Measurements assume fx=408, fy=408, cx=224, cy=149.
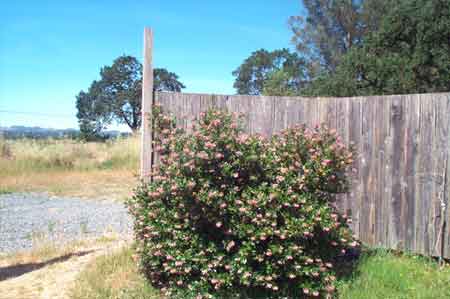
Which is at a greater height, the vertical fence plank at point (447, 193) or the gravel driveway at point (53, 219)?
the vertical fence plank at point (447, 193)

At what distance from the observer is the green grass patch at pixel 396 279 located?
3.29m

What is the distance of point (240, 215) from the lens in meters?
3.08

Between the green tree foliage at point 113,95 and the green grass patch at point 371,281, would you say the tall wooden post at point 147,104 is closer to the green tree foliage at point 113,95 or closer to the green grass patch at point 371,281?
the green grass patch at point 371,281

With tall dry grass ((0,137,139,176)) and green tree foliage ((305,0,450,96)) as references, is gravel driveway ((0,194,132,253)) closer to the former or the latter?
tall dry grass ((0,137,139,176))

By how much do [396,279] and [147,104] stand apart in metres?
2.73

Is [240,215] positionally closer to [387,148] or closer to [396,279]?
[396,279]

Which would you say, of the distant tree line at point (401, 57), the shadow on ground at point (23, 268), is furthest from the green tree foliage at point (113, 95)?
the shadow on ground at point (23, 268)

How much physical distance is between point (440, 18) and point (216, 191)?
35.5ft

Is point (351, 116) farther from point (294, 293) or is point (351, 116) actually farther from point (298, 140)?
point (294, 293)

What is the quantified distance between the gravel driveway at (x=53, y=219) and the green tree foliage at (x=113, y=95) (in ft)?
87.0

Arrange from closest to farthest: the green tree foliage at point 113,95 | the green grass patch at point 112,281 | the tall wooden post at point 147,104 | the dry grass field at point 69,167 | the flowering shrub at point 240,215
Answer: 1. the flowering shrub at point 240,215
2. the green grass patch at point 112,281
3. the tall wooden post at point 147,104
4. the dry grass field at point 69,167
5. the green tree foliage at point 113,95

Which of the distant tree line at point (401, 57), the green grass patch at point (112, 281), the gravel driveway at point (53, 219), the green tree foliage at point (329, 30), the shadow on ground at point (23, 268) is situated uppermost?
the green tree foliage at point (329, 30)

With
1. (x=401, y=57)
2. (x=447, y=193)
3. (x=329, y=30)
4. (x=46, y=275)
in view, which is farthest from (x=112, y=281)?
(x=329, y=30)

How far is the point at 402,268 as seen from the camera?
3.58m
